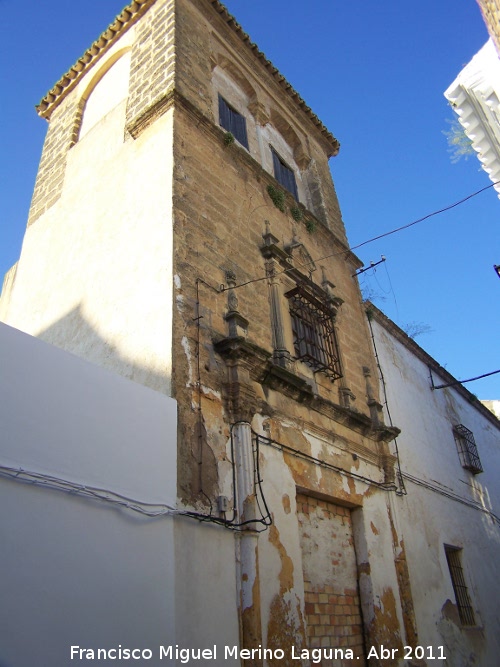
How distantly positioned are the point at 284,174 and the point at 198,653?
7405mm

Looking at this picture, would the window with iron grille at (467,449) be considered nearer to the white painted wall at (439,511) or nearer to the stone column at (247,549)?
the white painted wall at (439,511)

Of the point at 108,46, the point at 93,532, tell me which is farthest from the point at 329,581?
the point at 108,46

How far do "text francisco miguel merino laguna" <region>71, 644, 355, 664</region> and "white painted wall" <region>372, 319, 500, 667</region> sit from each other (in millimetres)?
2363

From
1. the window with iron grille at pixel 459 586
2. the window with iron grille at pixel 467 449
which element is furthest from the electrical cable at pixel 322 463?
the window with iron grille at pixel 467 449

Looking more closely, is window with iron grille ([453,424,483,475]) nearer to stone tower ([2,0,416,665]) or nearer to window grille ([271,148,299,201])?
stone tower ([2,0,416,665])

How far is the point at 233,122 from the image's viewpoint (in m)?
8.20

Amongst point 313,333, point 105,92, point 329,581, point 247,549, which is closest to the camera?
point 247,549

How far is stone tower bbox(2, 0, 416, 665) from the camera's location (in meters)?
4.70

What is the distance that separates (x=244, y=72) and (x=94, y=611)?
825 cm

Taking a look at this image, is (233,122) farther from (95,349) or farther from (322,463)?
(322,463)

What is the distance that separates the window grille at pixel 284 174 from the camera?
353 inches

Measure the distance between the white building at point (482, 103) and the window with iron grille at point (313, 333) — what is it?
254 centimetres

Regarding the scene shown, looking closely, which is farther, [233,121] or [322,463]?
[233,121]

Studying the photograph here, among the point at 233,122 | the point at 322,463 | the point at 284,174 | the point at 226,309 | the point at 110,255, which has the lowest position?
the point at 322,463
